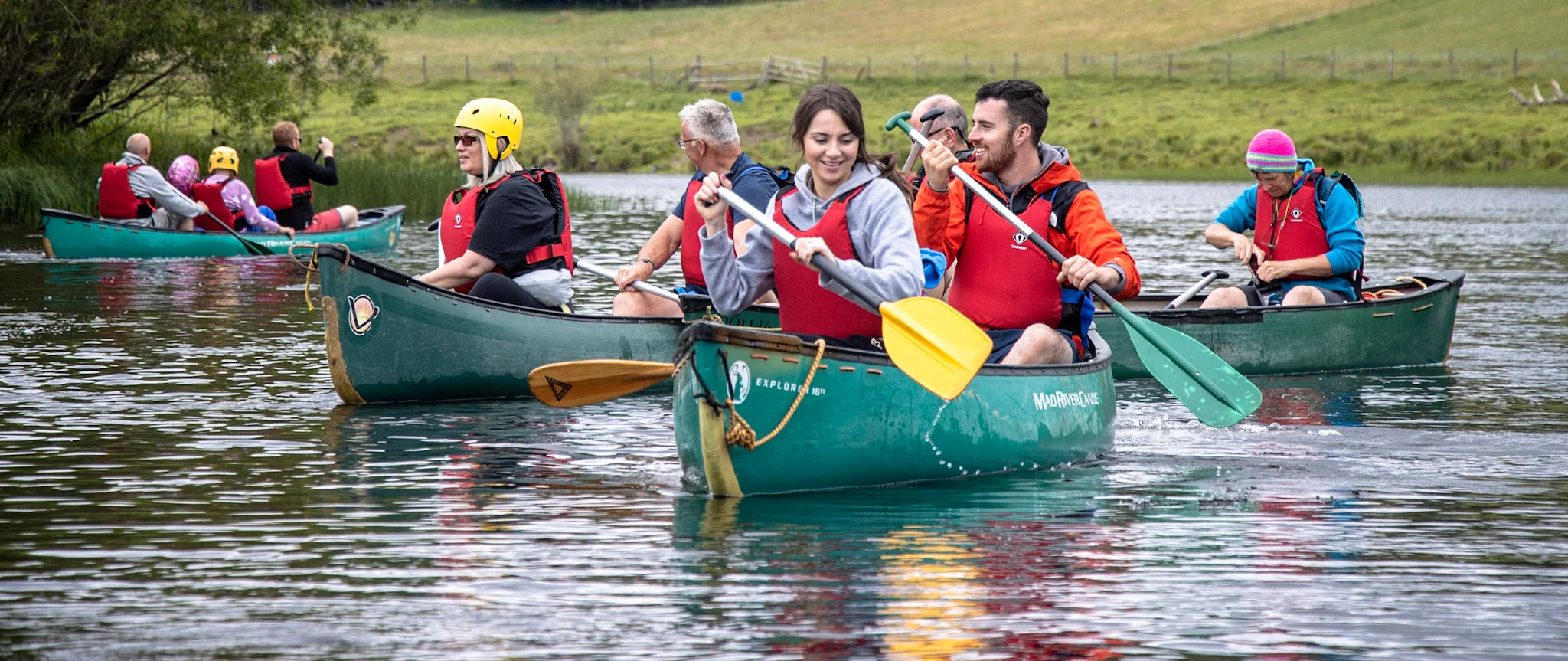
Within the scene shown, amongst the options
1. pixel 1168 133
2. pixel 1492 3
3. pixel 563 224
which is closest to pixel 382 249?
pixel 563 224

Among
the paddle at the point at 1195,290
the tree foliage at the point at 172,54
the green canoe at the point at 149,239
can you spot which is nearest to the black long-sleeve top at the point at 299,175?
the green canoe at the point at 149,239

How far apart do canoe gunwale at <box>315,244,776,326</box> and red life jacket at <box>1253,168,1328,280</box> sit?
3032mm

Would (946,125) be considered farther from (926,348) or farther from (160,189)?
(160,189)

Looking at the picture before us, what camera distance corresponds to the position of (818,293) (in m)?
6.11

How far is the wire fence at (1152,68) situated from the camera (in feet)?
190

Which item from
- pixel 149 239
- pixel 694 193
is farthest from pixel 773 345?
pixel 149 239

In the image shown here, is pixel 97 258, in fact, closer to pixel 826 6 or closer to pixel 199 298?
pixel 199 298

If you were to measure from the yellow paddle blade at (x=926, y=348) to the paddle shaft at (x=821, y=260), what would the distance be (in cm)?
9

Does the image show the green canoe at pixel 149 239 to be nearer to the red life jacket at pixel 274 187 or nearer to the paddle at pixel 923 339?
the red life jacket at pixel 274 187

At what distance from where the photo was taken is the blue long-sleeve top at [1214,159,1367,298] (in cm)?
940

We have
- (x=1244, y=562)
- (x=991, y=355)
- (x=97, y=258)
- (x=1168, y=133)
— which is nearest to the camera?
(x=1244, y=562)

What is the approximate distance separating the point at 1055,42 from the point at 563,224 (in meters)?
72.7

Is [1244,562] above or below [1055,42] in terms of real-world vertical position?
below

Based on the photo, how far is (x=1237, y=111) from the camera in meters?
50.4
